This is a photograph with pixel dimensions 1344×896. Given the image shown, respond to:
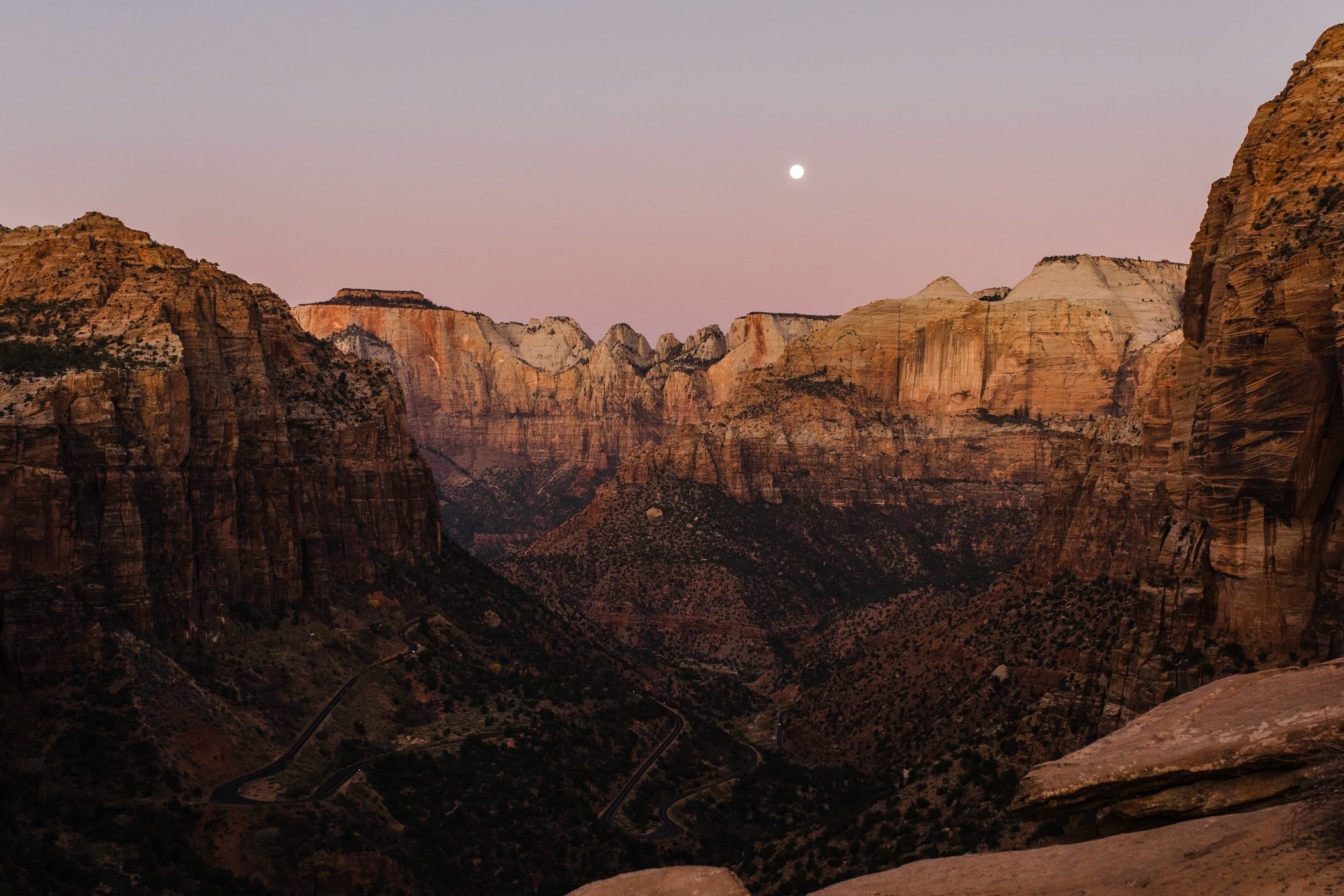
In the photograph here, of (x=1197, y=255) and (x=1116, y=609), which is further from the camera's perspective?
(x=1116, y=609)

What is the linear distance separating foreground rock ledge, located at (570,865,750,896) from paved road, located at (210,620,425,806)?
1595 inches

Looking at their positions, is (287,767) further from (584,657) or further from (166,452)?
(584,657)

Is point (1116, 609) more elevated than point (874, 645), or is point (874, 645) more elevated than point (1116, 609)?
point (1116, 609)

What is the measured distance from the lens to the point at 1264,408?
1554 inches

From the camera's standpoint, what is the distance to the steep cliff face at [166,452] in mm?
61344

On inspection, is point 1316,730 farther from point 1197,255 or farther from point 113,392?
point 113,392

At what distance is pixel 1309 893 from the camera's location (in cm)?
1848

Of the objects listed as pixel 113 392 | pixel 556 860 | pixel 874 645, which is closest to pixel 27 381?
pixel 113 392

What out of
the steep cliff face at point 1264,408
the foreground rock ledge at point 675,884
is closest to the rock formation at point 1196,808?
the foreground rock ledge at point 675,884

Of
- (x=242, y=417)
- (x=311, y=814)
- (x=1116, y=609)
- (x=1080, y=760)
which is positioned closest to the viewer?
(x=1080, y=760)

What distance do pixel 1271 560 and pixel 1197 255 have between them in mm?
15343

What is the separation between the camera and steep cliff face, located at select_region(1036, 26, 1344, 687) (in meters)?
38.0

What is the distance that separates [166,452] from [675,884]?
5548 centimetres

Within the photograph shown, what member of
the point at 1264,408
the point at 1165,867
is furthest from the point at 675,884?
the point at 1264,408
